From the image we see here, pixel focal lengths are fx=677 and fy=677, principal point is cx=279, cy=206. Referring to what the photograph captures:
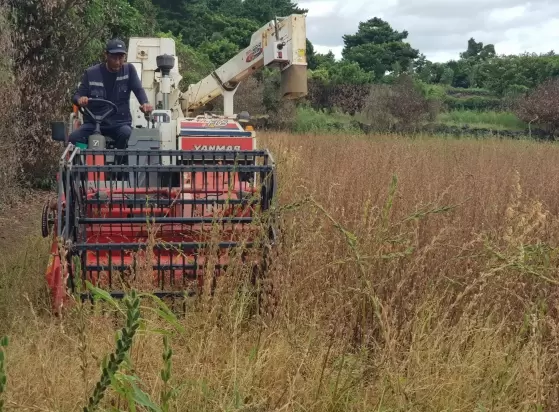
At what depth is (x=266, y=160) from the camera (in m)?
4.75

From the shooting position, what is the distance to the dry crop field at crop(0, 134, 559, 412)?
2805 mm

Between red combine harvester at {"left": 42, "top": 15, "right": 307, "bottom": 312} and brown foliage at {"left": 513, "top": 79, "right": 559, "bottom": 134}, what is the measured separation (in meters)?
13.8

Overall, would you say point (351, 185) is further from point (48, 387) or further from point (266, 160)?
point (48, 387)

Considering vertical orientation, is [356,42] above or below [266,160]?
above

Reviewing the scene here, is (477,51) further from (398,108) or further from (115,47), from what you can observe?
(115,47)

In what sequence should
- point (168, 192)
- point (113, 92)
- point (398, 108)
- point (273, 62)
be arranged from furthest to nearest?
point (398, 108), point (273, 62), point (113, 92), point (168, 192)

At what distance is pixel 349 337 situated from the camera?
3416mm

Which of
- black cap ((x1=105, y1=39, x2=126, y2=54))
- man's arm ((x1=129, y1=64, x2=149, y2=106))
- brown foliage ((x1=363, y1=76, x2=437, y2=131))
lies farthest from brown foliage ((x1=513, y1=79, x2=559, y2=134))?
black cap ((x1=105, y1=39, x2=126, y2=54))

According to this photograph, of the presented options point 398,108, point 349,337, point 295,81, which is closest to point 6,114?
point 295,81

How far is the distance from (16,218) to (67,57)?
311 cm

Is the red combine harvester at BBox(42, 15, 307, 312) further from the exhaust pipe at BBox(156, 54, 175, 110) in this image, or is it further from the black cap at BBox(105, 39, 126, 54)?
the black cap at BBox(105, 39, 126, 54)

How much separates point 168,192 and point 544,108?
18.0 m

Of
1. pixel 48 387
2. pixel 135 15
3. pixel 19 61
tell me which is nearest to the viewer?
pixel 48 387

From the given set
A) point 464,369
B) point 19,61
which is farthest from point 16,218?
point 464,369
